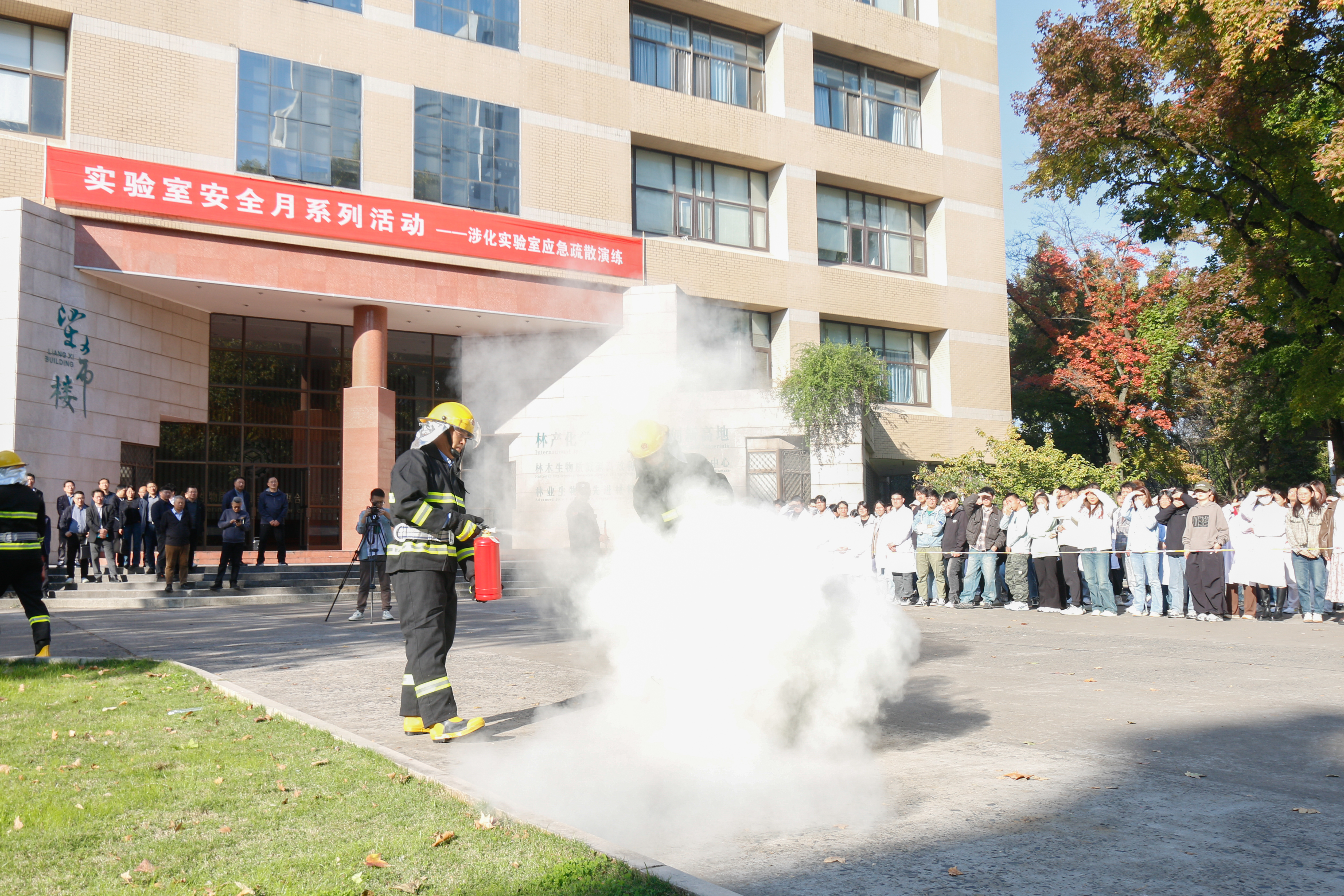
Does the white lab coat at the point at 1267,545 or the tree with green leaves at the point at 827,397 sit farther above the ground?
the tree with green leaves at the point at 827,397

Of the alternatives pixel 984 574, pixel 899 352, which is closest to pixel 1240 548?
pixel 984 574

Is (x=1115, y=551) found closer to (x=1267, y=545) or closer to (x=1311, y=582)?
(x=1267, y=545)

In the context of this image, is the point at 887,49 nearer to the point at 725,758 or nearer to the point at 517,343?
the point at 517,343

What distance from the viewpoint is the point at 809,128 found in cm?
2859

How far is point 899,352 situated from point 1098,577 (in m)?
16.4

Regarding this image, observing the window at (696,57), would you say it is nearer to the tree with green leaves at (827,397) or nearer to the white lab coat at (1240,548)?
the tree with green leaves at (827,397)

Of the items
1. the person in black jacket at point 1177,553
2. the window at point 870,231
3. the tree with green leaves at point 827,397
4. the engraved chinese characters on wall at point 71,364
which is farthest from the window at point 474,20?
the person in black jacket at point 1177,553

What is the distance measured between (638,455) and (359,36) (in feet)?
65.1

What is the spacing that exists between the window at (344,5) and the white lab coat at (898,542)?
659 inches

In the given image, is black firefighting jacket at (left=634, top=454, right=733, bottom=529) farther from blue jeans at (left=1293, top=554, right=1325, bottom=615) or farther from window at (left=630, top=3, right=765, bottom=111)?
window at (left=630, top=3, right=765, bottom=111)

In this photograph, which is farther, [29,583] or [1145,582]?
[1145,582]

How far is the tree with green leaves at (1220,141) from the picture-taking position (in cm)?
1694

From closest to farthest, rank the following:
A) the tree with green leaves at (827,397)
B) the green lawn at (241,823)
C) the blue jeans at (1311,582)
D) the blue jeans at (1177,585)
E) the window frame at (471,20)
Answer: the green lawn at (241,823) < the blue jeans at (1311,582) < the blue jeans at (1177,585) < the window frame at (471,20) < the tree with green leaves at (827,397)

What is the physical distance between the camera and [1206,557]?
13.8m
